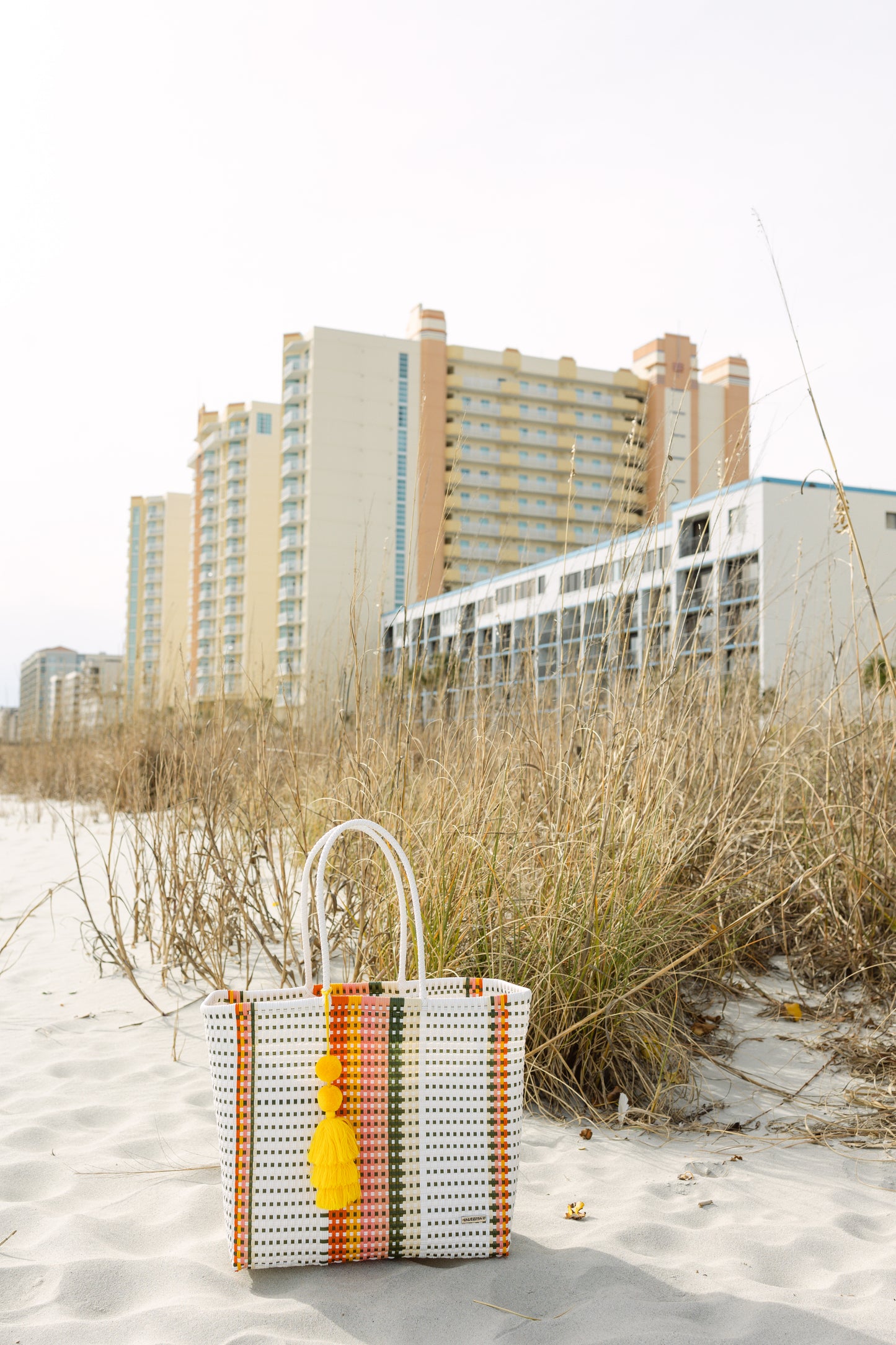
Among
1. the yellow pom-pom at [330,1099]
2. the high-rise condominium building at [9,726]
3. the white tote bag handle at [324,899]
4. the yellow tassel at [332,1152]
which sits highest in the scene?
the high-rise condominium building at [9,726]

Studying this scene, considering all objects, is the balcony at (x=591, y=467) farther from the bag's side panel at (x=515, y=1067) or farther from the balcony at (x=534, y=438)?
the bag's side panel at (x=515, y=1067)

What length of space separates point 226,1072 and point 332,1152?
0.16m

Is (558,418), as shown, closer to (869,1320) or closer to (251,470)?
(251,470)

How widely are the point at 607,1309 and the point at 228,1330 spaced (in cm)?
46

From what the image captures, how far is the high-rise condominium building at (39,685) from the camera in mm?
9875

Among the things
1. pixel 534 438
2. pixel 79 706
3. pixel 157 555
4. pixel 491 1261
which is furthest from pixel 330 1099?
pixel 157 555

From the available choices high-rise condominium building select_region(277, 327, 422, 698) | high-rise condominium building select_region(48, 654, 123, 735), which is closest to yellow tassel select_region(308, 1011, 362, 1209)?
high-rise condominium building select_region(48, 654, 123, 735)

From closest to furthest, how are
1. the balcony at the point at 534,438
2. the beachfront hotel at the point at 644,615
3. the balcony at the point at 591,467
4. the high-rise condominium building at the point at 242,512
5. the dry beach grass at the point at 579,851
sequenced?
the dry beach grass at the point at 579,851 < the beachfront hotel at the point at 644,615 < the balcony at the point at 534,438 < the balcony at the point at 591,467 < the high-rise condominium building at the point at 242,512

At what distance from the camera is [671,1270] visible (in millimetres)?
1226

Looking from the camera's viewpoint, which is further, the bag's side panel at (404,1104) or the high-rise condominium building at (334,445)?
the high-rise condominium building at (334,445)

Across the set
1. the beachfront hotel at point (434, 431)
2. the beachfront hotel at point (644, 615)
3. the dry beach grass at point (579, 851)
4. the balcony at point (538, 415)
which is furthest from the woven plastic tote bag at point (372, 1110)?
the balcony at point (538, 415)

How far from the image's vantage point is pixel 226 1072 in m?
1.13

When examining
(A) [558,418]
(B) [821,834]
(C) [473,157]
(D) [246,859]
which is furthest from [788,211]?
(A) [558,418]

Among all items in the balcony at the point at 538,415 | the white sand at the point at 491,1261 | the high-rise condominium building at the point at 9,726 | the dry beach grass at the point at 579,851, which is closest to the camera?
the white sand at the point at 491,1261
